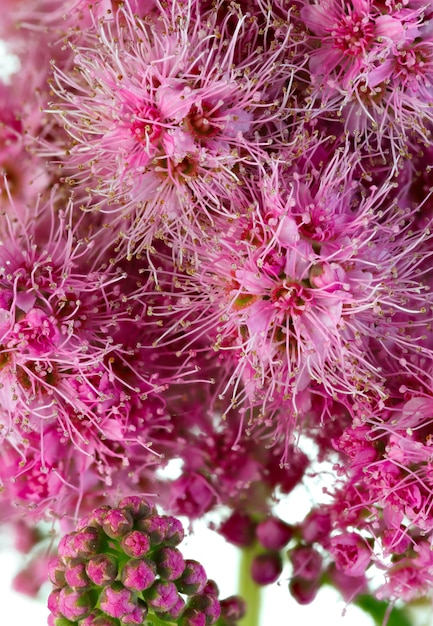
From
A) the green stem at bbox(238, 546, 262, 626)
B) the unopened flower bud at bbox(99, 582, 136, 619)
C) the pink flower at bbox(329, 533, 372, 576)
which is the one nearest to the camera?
the unopened flower bud at bbox(99, 582, 136, 619)

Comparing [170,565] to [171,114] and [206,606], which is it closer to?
[206,606]

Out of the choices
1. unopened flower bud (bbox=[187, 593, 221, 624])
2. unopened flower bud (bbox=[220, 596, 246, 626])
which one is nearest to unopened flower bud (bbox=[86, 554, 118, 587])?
unopened flower bud (bbox=[187, 593, 221, 624])

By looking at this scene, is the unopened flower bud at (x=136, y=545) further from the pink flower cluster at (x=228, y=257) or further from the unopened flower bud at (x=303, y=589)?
the unopened flower bud at (x=303, y=589)

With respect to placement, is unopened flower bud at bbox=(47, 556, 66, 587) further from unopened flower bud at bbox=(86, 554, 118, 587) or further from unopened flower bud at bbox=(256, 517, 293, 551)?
unopened flower bud at bbox=(256, 517, 293, 551)

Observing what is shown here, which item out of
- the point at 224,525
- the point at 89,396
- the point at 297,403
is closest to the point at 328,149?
the point at 297,403

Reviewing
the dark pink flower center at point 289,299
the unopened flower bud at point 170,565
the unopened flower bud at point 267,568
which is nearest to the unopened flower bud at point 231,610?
the unopened flower bud at point 267,568

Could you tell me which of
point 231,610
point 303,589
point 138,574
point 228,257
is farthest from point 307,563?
point 228,257
